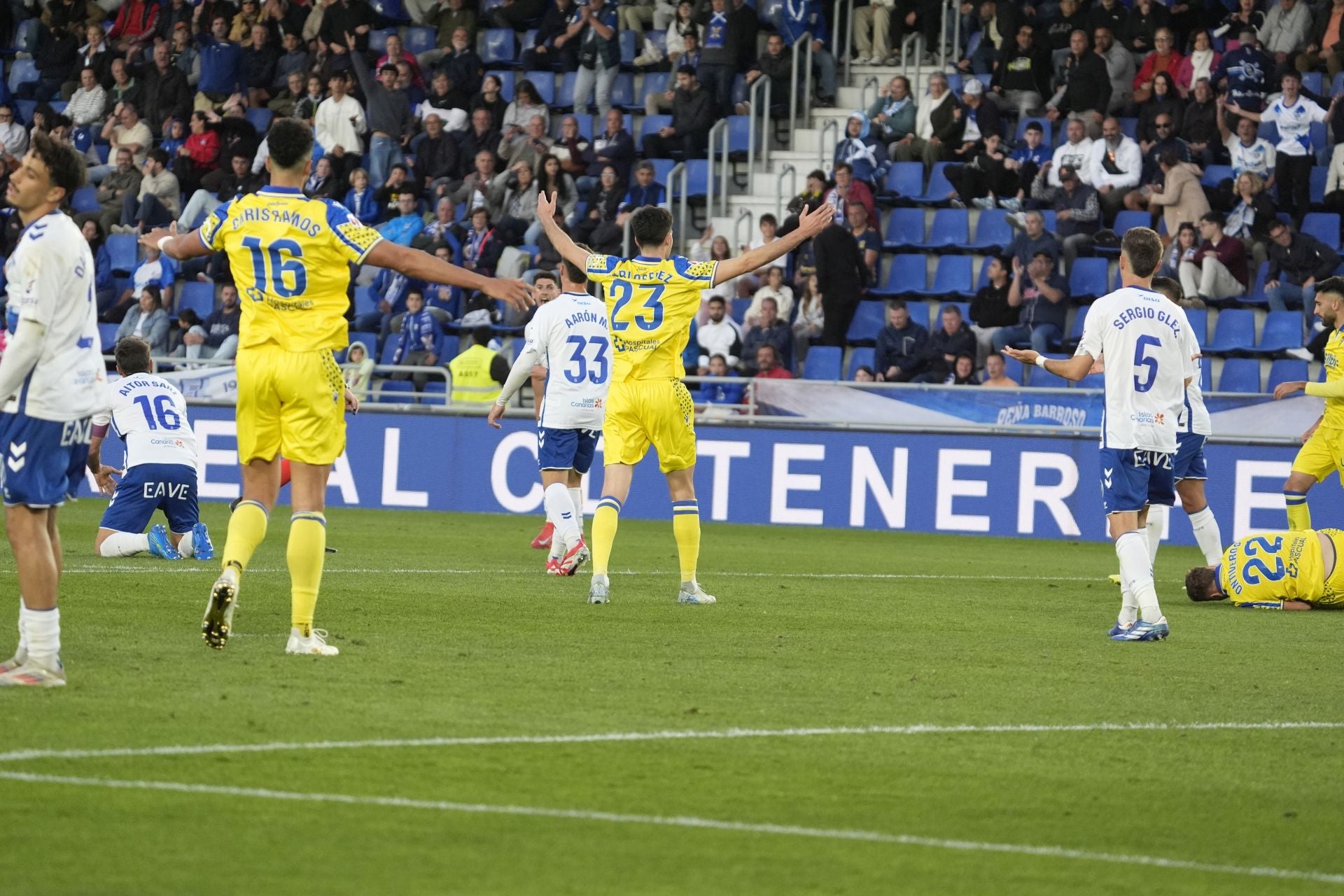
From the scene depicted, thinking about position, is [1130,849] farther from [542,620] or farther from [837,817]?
[542,620]

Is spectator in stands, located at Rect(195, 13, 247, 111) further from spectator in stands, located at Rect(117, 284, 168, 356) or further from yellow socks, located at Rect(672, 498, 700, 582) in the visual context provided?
yellow socks, located at Rect(672, 498, 700, 582)

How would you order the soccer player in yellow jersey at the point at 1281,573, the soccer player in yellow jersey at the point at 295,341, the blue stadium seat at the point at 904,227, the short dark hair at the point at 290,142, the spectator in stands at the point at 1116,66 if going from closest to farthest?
the short dark hair at the point at 290,142 → the soccer player in yellow jersey at the point at 295,341 → the soccer player in yellow jersey at the point at 1281,573 → the spectator in stands at the point at 1116,66 → the blue stadium seat at the point at 904,227

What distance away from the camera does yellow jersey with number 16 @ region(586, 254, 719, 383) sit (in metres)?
11.4

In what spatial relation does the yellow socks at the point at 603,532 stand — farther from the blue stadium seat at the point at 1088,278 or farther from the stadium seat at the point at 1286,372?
the blue stadium seat at the point at 1088,278

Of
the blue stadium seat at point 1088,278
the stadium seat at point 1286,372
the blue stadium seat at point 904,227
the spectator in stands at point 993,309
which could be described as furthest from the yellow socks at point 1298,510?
the blue stadium seat at point 904,227

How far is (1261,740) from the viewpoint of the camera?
6992 mm

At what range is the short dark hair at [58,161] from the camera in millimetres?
7203

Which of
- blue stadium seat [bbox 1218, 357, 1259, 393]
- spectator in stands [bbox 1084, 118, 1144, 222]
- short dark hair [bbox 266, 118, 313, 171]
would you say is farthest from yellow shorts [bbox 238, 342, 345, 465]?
spectator in stands [bbox 1084, 118, 1144, 222]

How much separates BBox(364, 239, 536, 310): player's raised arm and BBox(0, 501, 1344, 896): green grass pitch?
159 cm

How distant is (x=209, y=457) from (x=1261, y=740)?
16604mm

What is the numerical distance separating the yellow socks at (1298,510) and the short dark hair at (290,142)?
8.95 m

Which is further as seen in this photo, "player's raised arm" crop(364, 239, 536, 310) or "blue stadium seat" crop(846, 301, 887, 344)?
"blue stadium seat" crop(846, 301, 887, 344)

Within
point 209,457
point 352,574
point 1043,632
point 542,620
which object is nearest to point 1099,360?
point 1043,632

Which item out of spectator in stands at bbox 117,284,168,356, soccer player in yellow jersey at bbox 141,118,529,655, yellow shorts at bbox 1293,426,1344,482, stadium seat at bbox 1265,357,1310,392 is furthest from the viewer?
spectator in stands at bbox 117,284,168,356
